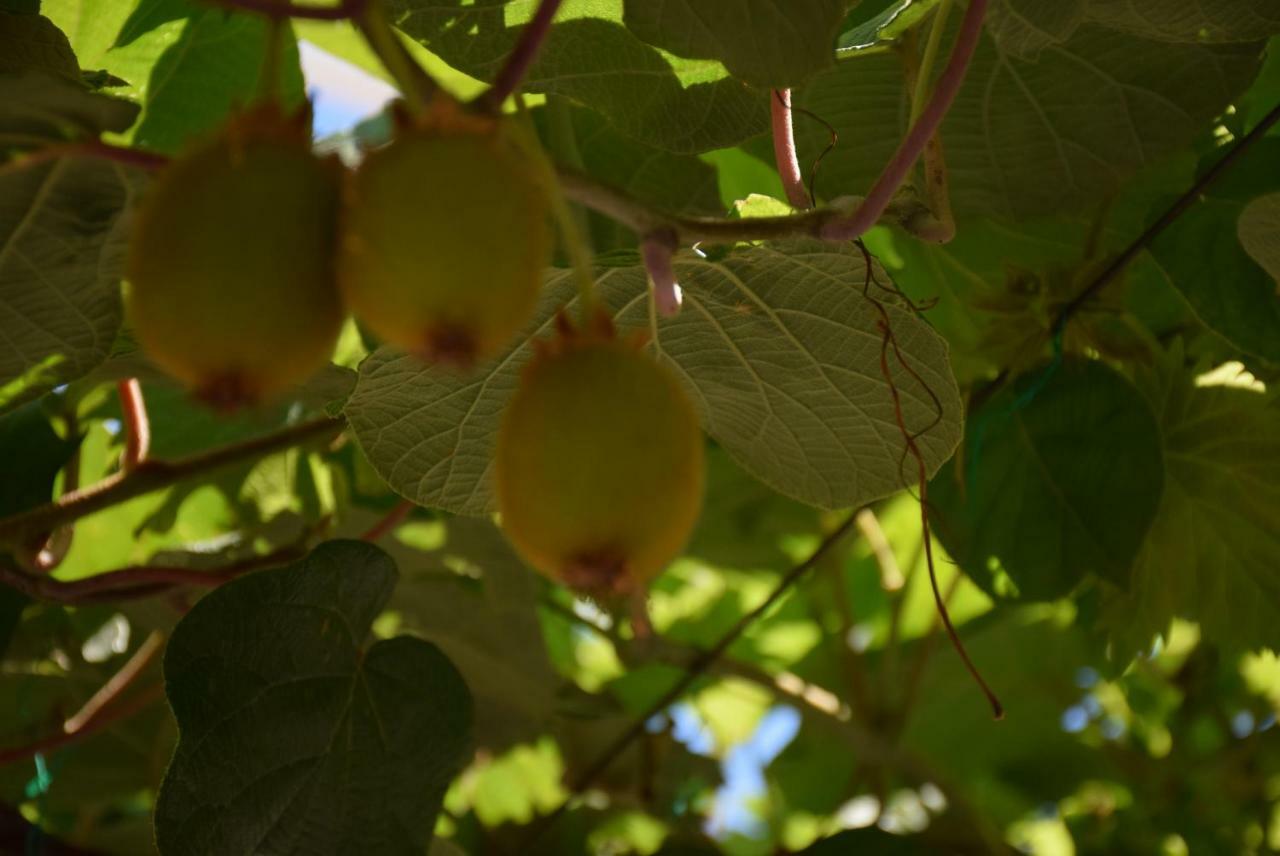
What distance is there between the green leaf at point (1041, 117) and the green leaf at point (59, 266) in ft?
1.84

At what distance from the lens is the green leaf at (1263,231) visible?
0.84 m

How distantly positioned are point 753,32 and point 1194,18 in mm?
351

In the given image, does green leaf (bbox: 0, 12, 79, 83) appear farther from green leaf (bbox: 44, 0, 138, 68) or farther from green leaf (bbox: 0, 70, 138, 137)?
green leaf (bbox: 44, 0, 138, 68)

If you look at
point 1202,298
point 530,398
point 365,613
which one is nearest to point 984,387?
point 1202,298

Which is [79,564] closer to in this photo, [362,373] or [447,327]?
[362,373]

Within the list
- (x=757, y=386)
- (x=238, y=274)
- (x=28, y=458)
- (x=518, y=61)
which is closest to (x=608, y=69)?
(x=757, y=386)

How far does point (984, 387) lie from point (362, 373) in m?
0.55

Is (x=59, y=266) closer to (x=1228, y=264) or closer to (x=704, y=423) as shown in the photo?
(x=704, y=423)

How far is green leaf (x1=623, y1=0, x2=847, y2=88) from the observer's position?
1.99 ft

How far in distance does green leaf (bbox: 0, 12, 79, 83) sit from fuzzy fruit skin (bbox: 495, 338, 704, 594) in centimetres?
47

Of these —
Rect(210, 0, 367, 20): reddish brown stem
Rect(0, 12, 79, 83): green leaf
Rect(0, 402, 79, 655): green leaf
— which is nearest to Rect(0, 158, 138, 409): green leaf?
Rect(0, 12, 79, 83): green leaf

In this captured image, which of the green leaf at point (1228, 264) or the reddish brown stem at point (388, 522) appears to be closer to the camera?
the green leaf at point (1228, 264)

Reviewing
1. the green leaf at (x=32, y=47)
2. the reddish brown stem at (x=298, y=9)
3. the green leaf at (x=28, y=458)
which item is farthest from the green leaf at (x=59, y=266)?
the green leaf at (x=28, y=458)

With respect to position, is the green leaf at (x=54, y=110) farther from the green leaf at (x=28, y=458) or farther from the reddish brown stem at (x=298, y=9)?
the green leaf at (x=28, y=458)
